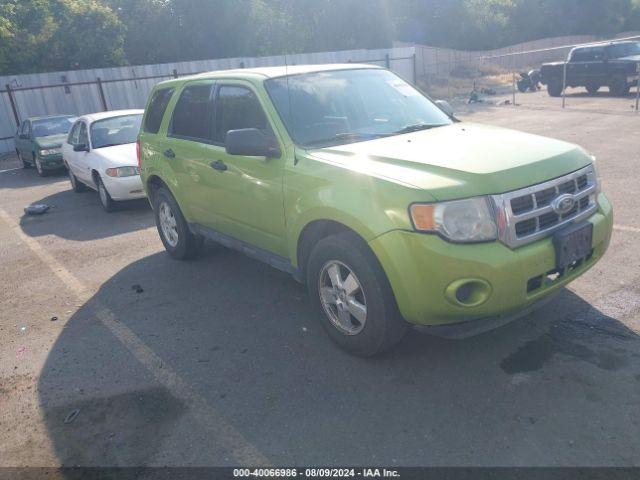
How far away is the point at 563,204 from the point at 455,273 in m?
0.91

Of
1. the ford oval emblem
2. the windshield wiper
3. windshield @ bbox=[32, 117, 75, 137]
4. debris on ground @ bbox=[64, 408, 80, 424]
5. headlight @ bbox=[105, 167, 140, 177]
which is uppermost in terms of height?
the windshield wiper

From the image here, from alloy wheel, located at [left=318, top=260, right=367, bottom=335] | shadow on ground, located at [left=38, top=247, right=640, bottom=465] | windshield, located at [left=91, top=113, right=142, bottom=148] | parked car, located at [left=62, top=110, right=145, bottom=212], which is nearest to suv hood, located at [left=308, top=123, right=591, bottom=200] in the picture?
alloy wheel, located at [left=318, top=260, right=367, bottom=335]

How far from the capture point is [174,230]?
20.6 ft

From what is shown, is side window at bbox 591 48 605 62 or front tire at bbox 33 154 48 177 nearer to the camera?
front tire at bbox 33 154 48 177

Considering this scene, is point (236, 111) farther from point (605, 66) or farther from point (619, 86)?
point (605, 66)

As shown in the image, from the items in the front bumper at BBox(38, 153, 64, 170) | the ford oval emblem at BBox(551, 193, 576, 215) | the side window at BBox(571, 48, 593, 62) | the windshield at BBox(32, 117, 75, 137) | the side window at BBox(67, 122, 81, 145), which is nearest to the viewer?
the ford oval emblem at BBox(551, 193, 576, 215)

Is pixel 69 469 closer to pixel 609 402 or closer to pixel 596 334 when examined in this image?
pixel 609 402

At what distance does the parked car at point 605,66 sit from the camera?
19.8 m

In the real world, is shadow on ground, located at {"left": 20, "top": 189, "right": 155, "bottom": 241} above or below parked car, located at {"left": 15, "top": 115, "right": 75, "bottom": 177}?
below

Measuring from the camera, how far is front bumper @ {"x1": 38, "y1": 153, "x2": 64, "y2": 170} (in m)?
13.5

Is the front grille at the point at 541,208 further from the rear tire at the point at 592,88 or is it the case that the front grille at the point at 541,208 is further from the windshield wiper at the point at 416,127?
the rear tire at the point at 592,88

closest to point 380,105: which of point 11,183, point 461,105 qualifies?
point 11,183

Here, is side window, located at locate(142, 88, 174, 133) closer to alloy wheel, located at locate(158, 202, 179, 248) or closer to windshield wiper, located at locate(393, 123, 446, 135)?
alloy wheel, located at locate(158, 202, 179, 248)

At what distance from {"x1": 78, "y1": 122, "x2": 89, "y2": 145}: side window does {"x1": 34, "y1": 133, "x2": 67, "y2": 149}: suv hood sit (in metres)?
3.66
